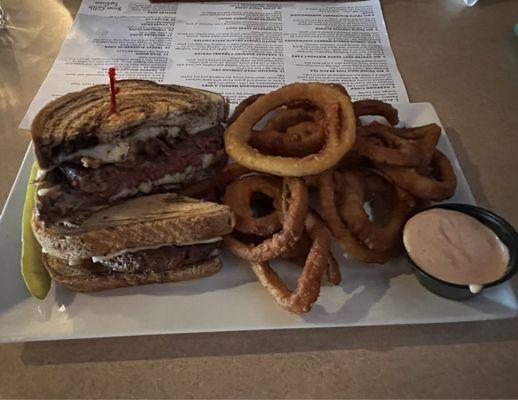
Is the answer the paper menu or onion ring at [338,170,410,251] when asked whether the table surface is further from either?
the paper menu

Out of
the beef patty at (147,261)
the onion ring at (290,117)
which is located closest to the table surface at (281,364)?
the beef patty at (147,261)

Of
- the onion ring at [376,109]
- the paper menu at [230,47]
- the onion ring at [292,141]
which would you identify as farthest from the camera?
the paper menu at [230,47]

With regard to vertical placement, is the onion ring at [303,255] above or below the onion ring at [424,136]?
below

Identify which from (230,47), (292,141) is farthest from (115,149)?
(230,47)

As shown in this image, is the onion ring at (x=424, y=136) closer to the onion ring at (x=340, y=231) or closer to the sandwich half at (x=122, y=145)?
the onion ring at (x=340, y=231)

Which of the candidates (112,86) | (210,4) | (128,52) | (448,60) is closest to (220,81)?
(128,52)

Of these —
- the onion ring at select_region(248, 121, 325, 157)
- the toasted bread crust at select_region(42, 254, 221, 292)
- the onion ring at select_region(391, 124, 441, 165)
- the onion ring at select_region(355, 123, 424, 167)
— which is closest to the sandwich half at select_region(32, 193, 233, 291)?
the toasted bread crust at select_region(42, 254, 221, 292)

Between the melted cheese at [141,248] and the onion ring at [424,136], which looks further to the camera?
the onion ring at [424,136]

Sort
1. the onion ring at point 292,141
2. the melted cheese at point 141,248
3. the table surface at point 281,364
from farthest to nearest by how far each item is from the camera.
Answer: the onion ring at point 292,141 → the melted cheese at point 141,248 → the table surface at point 281,364
